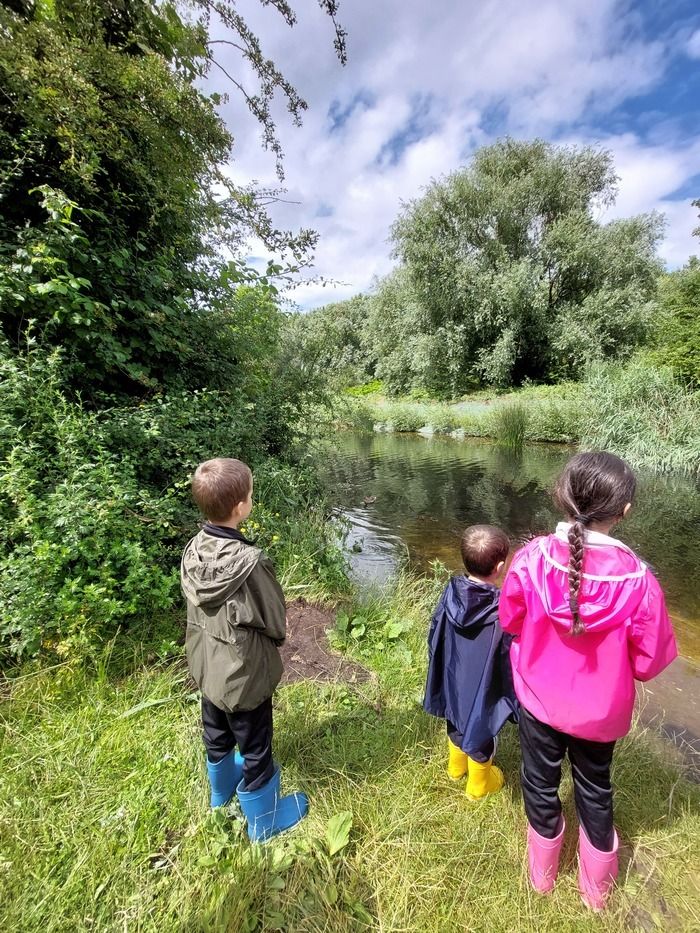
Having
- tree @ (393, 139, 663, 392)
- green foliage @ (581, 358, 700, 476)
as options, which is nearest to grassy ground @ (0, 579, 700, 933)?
green foliage @ (581, 358, 700, 476)

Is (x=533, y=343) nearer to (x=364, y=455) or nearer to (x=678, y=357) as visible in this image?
(x=678, y=357)

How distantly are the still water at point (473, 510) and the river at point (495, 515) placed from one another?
2cm

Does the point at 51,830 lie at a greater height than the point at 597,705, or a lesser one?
lesser

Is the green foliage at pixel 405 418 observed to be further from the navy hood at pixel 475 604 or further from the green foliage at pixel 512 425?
the navy hood at pixel 475 604

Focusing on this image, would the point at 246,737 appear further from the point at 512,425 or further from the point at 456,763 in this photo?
the point at 512,425

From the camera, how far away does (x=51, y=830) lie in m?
1.55

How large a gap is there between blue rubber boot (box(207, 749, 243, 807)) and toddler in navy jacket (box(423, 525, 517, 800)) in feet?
3.36

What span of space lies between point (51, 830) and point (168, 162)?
4.70 metres

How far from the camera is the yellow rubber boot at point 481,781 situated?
187 cm

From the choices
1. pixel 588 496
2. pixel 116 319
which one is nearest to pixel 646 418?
pixel 588 496

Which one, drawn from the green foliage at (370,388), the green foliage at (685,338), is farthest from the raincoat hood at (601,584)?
the green foliage at (370,388)

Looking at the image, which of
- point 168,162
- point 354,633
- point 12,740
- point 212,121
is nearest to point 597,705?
point 354,633

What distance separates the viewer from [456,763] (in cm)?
198

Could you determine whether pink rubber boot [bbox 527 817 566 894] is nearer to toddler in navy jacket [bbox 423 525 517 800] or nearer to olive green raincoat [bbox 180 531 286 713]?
toddler in navy jacket [bbox 423 525 517 800]
